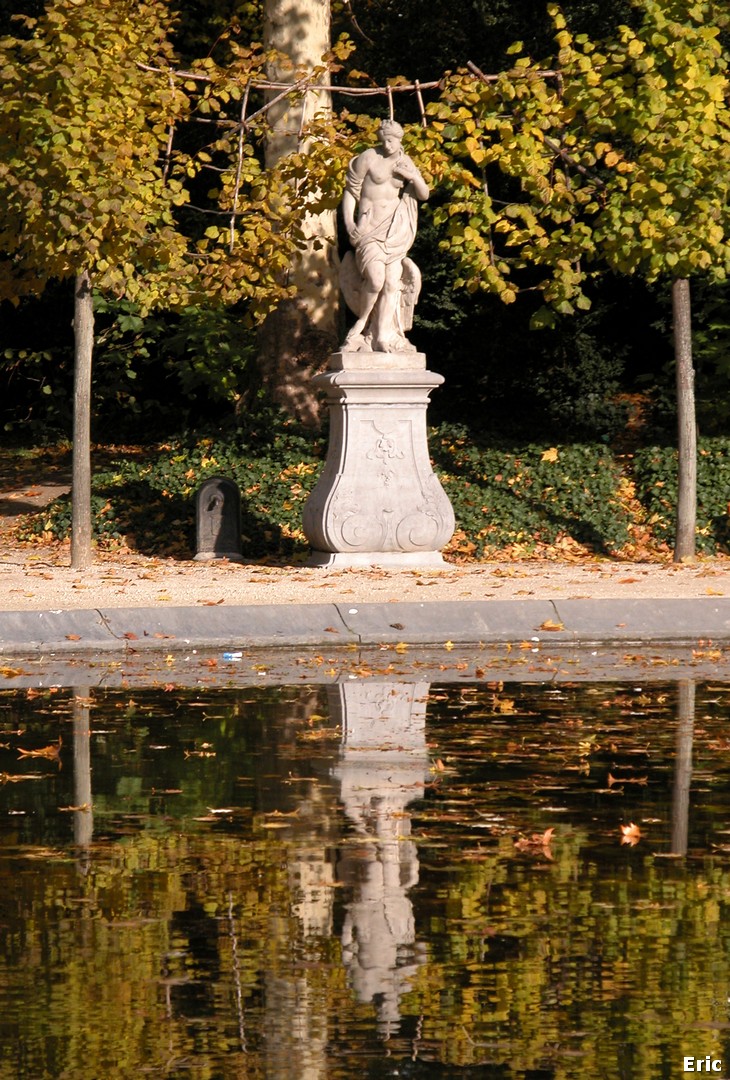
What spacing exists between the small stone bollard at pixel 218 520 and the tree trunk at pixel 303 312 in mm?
4580

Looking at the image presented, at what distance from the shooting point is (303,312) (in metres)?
22.4

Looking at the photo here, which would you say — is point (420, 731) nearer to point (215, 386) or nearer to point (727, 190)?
point (727, 190)

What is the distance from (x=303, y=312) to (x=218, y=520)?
5264 mm

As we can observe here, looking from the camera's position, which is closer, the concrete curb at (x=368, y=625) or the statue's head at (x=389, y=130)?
the concrete curb at (x=368, y=625)

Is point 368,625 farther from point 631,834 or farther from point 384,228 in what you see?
point 631,834

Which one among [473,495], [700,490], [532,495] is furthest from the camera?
[532,495]

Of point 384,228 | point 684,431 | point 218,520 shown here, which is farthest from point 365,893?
point 684,431

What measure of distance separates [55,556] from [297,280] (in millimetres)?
5598

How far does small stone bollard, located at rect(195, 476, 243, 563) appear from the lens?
17.7 m

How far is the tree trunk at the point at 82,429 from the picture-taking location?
16.8m

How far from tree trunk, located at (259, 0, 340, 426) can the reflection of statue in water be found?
512cm

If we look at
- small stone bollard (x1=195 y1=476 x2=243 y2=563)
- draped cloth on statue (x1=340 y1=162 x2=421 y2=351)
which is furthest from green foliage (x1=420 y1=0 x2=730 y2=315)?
small stone bollard (x1=195 y1=476 x2=243 y2=563)

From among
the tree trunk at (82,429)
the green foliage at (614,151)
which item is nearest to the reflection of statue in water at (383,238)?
the green foliage at (614,151)

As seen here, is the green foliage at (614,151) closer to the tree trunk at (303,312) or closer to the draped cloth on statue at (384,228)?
the draped cloth on statue at (384,228)
